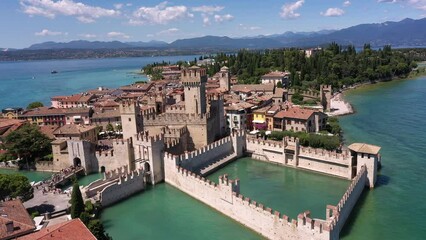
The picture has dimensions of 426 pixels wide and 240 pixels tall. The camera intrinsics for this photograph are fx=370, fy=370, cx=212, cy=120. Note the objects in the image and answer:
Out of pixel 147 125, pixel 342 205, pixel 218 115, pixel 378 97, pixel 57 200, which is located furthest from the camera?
pixel 378 97

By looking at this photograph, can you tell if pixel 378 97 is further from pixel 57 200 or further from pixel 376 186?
pixel 57 200

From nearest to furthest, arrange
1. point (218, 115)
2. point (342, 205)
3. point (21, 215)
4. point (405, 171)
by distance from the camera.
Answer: point (21, 215) < point (342, 205) < point (405, 171) < point (218, 115)

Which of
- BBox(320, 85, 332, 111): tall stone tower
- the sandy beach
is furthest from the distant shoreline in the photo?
BBox(320, 85, 332, 111): tall stone tower

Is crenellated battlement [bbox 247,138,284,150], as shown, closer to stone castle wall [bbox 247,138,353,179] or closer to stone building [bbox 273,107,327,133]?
stone castle wall [bbox 247,138,353,179]

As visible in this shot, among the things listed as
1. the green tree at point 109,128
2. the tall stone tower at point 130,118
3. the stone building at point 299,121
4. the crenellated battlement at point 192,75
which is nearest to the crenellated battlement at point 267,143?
the crenellated battlement at point 192,75

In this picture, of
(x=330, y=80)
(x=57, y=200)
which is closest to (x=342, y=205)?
(x=57, y=200)

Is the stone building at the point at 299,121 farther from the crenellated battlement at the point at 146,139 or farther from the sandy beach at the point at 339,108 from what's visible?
the crenellated battlement at the point at 146,139
